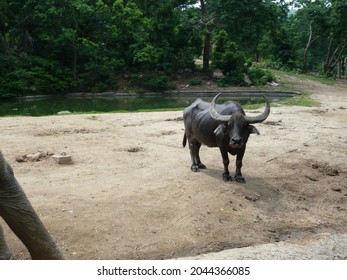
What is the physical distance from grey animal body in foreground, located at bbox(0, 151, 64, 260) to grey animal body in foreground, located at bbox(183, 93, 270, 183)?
3.66 meters

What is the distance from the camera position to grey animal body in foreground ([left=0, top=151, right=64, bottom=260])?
3.21 meters

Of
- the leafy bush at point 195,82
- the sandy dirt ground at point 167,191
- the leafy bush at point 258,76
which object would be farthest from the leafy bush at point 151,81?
the sandy dirt ground at point 167,191

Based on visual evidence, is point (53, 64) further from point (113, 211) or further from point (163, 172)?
point (113, 211)

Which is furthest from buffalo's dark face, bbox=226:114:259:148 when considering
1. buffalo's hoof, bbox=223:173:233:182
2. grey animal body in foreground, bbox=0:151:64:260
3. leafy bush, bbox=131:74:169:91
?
leafy bush, bbox=131:74:169:91

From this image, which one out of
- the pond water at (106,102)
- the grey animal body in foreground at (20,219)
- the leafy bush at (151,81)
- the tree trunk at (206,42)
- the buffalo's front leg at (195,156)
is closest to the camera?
the grey animal body in foreground at (20,219)

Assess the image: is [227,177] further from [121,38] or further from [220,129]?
[121,38]

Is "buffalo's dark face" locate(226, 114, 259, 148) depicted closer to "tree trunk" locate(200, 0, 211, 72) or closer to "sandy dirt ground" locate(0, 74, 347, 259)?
"sandy dirt ground" locate(0, 74, 347, 259)

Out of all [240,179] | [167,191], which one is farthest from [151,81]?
[167,191]

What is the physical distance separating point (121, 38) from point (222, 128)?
22.3m

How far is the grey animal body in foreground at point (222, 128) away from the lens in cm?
661

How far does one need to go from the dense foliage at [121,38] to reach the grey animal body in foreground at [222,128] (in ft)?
60.4

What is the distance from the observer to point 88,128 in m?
11.4

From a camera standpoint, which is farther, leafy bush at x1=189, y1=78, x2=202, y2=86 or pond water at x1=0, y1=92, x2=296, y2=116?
leafy bush at x1=189, y1=78, x2=202, y2=86

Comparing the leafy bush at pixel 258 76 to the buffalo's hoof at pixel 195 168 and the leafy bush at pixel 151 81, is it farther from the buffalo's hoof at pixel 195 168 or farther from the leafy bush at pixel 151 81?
the buffalo's hoof at pixel 195 168
